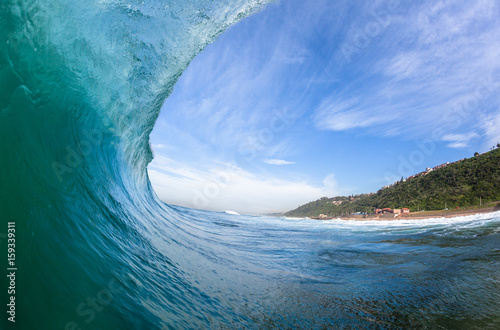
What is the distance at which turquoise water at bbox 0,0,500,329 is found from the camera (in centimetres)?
228

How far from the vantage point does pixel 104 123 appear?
5262 millimetres

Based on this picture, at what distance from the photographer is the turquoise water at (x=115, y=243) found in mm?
2277

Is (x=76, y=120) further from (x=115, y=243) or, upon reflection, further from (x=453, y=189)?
(x=453, y=189)

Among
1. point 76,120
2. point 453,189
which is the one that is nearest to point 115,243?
point 76,120

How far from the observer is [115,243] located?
369 centimetres

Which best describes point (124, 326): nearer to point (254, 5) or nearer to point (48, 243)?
point (48, 243)

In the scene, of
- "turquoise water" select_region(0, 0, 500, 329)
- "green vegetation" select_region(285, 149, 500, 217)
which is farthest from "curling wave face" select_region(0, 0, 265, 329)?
"green vegetation" select_region(285, 149, 500, 217)

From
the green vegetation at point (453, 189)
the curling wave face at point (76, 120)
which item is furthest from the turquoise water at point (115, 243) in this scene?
the green vegetation at point (453, 189)

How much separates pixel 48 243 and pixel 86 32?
3.71 m

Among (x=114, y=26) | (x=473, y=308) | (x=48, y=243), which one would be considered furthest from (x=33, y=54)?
(x=473, y=308)

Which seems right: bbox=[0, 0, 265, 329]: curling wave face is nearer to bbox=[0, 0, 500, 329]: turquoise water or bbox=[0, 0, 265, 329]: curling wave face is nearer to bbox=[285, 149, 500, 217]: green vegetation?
bbox=[0, 0, 500, 329]: turquoise water

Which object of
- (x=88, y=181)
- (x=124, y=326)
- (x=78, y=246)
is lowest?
(x=124, y=326)

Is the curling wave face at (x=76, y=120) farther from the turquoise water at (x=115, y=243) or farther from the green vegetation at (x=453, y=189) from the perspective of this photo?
the green vegetation at (x=453, y=189)

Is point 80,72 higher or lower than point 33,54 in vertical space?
higher
